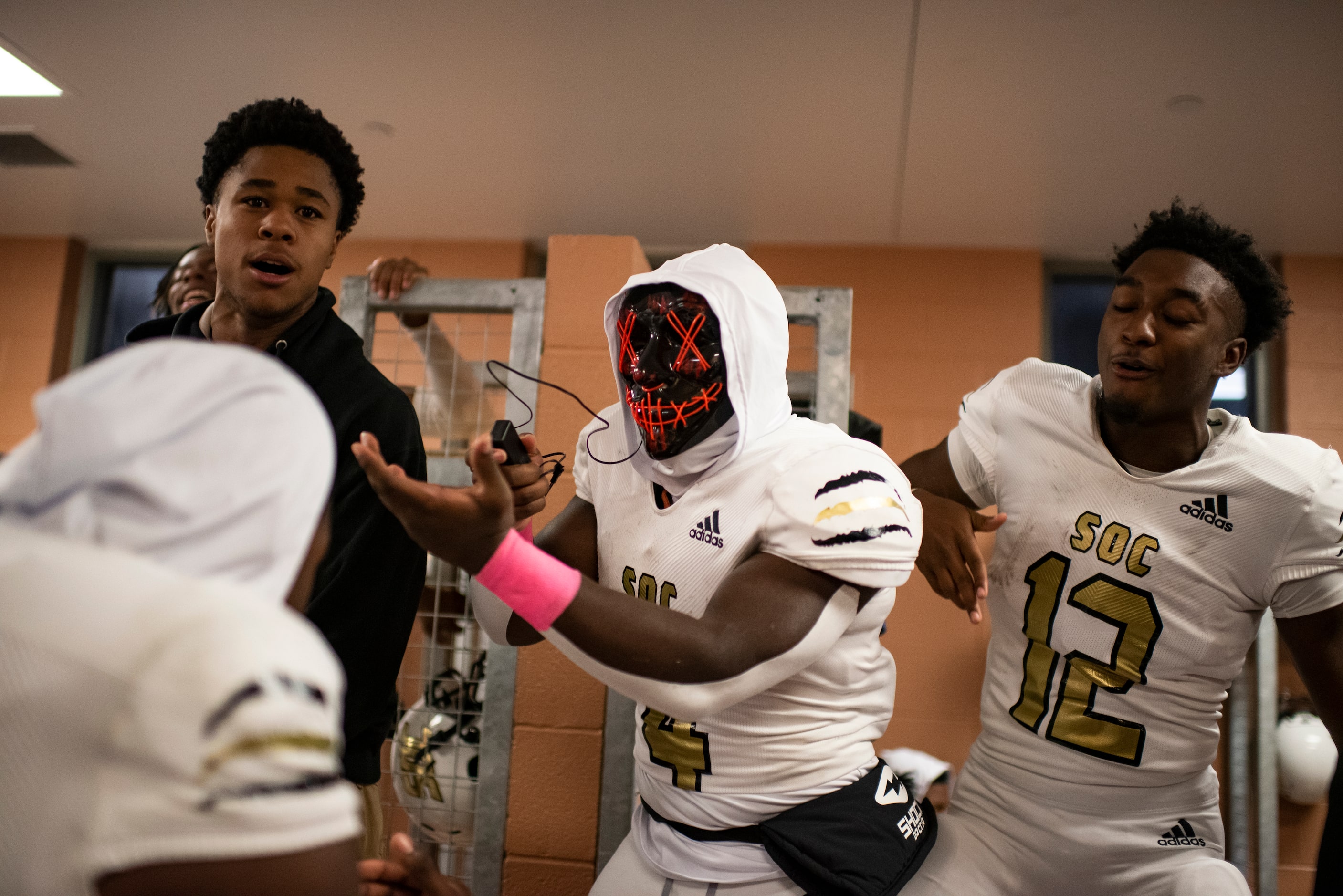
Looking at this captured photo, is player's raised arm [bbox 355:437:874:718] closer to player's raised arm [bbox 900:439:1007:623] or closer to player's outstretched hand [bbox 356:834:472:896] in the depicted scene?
player's outstretched hand [bbox 356:834:472:896]

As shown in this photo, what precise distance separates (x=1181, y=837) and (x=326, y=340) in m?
1.98

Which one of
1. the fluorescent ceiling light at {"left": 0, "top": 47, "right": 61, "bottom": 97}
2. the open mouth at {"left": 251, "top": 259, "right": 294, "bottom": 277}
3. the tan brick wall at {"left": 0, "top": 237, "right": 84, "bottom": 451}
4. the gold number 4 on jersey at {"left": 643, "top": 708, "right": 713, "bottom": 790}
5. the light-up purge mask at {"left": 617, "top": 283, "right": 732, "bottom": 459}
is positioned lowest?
the gold number 4 on jersey at {"left": 643, "top": 708, "right": 713, "bottom": 790}

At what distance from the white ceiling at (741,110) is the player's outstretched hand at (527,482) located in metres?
2.20

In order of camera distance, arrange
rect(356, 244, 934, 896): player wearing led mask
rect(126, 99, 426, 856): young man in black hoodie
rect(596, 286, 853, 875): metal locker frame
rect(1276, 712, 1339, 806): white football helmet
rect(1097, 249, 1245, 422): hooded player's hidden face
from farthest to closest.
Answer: rect(1276, 712, 1339, 806): white football helmet, rect(596, 286, 853, 875): metal locker frame, rect(1097, 249, 1245, 422): hooded player's hidden face, rect(126, 99, 426, 856): young man in black hoodie, rect(356, 244, 934, 896): player wearing led mask

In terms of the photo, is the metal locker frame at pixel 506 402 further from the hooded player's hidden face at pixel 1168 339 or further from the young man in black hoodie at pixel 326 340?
the hooded player's hidden face at pixel 1168 339

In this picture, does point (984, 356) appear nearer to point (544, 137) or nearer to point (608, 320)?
point (544, 137)

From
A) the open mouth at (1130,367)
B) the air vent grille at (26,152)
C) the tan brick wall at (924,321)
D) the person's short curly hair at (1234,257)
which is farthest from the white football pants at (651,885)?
the air vent grille at (26,152)

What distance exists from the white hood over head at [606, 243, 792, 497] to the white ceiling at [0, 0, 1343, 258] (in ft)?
5.72

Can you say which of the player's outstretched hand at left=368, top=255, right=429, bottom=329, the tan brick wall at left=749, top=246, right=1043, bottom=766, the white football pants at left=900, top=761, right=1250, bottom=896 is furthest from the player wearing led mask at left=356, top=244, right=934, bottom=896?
the tan brick wall at left=749, top=246, right=1043, bottom=766

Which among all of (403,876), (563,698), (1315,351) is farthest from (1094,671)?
(1315,351)

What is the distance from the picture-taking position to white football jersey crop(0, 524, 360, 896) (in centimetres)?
72

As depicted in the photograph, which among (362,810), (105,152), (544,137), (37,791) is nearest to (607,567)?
(362,810)

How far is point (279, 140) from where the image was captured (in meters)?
1.81

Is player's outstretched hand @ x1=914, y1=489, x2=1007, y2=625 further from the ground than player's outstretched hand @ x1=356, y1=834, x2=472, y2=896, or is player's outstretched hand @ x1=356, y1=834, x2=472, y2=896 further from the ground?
player's outstretched hand @ x1=914, y1=489, x2=1007, y2=625
